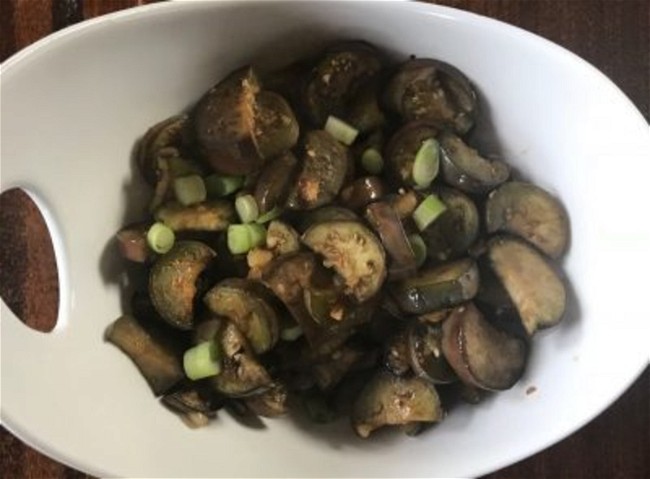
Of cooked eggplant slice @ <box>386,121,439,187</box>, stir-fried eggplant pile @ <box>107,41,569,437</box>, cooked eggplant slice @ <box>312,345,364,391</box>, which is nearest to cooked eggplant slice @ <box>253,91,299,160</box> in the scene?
stir-fried eggplant pile @ <box>107,41,569,437</box>

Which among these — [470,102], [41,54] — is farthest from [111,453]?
[470,102]

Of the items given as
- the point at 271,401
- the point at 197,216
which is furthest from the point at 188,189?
the point at 271,401

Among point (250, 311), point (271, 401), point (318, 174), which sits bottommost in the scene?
point (271, 401)

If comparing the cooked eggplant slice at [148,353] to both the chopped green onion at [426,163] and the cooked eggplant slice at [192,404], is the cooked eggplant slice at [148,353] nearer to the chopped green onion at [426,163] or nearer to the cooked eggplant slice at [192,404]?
the cooked eggplant slice at [192,404]

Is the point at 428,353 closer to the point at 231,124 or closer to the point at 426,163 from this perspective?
the point at 426,163

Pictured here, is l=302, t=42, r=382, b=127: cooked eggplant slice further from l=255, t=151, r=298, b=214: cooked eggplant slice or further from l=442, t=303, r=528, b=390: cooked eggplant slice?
l=442, t=303, r=528, b=390: cooked eggplant slice

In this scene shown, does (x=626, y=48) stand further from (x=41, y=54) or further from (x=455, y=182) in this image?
(x=41, y=54)
